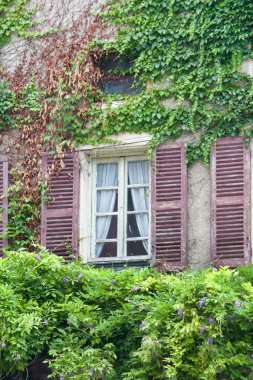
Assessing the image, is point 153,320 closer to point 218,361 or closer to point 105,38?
point 218,361

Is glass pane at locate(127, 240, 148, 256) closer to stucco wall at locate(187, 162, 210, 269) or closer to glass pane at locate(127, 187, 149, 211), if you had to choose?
glass pane at locate(127, 187, 149, 211)

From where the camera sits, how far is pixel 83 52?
60.4ft

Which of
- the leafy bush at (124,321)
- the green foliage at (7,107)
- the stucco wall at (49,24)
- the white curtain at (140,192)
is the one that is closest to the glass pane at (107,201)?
the white curtain at (140,192)

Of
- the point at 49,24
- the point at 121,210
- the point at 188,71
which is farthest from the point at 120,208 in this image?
the point at 49,24

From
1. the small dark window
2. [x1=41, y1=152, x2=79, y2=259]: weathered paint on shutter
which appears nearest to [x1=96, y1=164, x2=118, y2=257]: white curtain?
[x1=41, y1=152, x2=79, y2=259]: weathered paint on shutter

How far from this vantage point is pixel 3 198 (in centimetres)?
1812

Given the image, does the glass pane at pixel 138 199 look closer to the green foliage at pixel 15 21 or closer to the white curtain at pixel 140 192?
the white curtain at pixel 140 192

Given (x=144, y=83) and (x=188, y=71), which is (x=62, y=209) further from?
(x=188, y=71)

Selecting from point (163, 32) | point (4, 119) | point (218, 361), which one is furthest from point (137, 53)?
point (218, 361)

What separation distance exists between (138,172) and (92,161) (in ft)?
2.00

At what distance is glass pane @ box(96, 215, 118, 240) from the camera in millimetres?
17828

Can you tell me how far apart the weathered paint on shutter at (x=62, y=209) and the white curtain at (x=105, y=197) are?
0.30 m

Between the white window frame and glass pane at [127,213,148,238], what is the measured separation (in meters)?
0.08

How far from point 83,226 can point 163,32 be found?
2.56 metres
